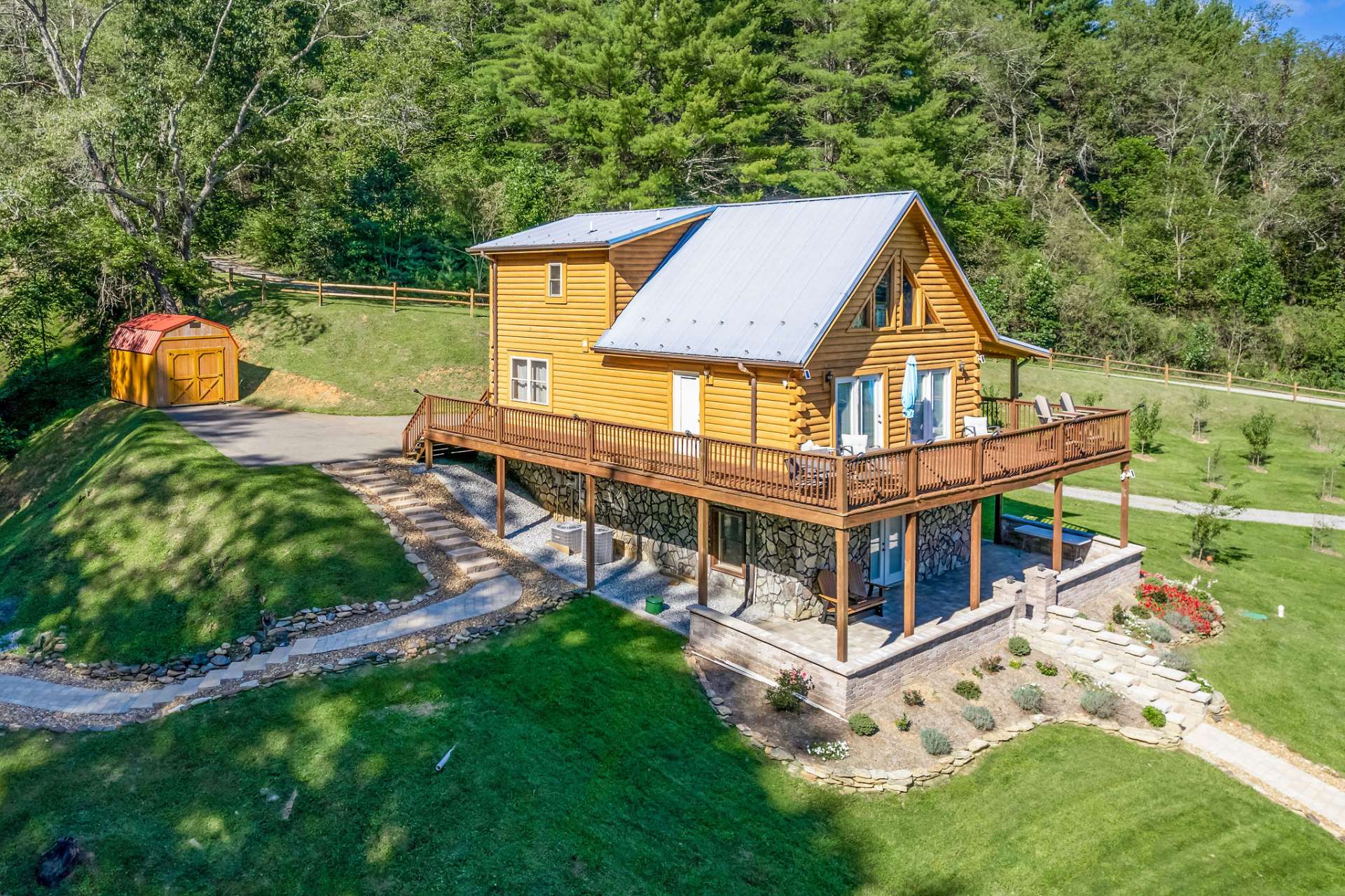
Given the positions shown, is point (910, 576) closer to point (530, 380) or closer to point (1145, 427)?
point (530, 380)

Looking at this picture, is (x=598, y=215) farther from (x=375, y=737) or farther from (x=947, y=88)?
(x=947, y=88)

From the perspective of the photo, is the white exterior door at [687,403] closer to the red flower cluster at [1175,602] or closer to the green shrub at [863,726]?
the green shrub at [863,726]

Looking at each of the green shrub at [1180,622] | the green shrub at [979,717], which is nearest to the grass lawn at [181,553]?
the green shrub at [979,717]

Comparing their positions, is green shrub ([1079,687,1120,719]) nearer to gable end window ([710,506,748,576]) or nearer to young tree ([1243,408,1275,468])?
gable end window ([710,506,748,576])

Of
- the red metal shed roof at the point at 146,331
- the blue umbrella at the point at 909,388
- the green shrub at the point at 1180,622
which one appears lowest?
the green shrub at the point at 1180,622

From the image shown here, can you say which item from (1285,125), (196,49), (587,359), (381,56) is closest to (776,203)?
(587,359)

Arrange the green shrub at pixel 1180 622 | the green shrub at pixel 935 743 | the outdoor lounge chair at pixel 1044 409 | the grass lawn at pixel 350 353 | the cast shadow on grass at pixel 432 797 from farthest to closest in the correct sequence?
the grass lawn at pixel 350 353, the outdoor lounge chair at pixel 1044 409, the green shrub at pixel 1180 622, the green shrub at pixel 935 743, the cast shadow on grass at pixel 432 797
